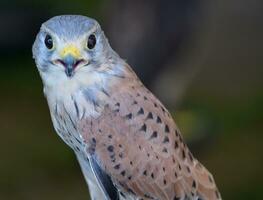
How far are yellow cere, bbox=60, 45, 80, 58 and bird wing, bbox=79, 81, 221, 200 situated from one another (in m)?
0.42

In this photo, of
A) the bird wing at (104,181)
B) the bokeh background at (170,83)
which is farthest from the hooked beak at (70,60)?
the bokeh background at (170,83)

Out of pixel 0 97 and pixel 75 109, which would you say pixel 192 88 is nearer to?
pixel 0 97

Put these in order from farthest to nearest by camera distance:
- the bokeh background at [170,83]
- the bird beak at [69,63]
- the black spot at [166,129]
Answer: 1. the bokeh background at [170,83]
2. the black spot at [166,129]
3. the bird beak at [69,63]

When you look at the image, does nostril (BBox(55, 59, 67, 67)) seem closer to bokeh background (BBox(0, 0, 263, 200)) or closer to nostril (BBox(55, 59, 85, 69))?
nostril (BBox(55, 59, 85, 69))

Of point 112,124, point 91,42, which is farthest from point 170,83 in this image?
point 91,42

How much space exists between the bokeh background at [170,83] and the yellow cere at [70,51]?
2907 millimetres

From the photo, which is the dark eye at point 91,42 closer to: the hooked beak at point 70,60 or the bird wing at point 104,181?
the hooked beak at point 70,60

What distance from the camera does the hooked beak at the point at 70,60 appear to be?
5.03 m

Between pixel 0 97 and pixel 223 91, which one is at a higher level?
pixel 223 91

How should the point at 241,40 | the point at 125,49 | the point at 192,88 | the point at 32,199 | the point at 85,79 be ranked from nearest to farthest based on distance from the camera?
the point at 85,79, the point at 125,49, the point at 32,199, the point at 192,88, the point at 241,40

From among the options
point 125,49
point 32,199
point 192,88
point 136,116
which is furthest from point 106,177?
point 192,88

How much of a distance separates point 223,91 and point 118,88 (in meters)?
5.51

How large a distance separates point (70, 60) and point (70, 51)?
3.1 inches

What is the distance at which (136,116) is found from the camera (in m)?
5.45
